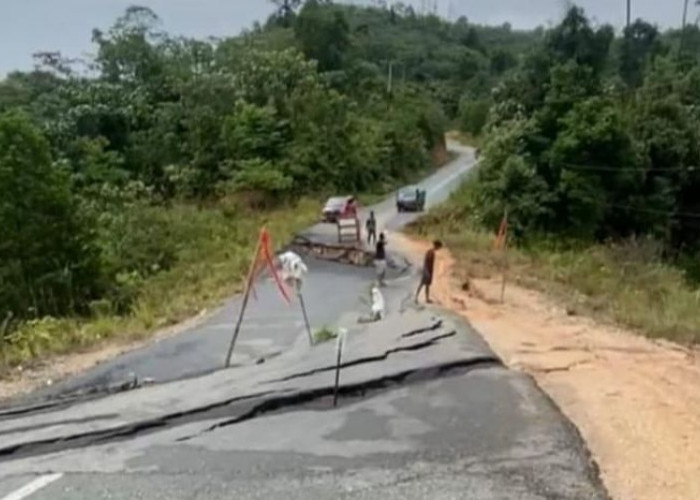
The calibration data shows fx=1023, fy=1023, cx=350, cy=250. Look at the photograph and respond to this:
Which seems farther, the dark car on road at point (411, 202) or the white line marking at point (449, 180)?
the white line marking at point (449, 180)

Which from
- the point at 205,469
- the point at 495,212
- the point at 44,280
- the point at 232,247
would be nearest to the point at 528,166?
the point at 495,212

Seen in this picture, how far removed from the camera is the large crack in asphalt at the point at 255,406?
945 cm

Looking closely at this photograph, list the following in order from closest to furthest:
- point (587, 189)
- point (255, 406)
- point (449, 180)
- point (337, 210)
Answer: point (255, 406) < point (587, 189) < point (337, 210) < point (449, 180)

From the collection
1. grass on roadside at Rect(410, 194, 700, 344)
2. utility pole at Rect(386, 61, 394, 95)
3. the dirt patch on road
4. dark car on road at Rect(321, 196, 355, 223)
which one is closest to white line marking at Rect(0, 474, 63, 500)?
the dirt patch on road

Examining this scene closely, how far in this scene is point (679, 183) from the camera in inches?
1451

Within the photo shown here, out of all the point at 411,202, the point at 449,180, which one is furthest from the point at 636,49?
the point at 411,202

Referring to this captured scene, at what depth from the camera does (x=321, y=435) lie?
9547mm

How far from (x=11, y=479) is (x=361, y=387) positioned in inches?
164

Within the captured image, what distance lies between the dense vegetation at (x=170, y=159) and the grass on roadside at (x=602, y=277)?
6814 millimetres

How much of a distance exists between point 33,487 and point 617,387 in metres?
6.51

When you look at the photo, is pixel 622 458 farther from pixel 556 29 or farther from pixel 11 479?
pixel 556 29

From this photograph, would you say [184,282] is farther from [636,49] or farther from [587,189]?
[636,49]

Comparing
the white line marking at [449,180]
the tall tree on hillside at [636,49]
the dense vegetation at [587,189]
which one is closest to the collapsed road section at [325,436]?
the dense vegetation at [587,189]

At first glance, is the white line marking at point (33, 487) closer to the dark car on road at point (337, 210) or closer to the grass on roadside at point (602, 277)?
the grass on roadside at point (602, 277)
